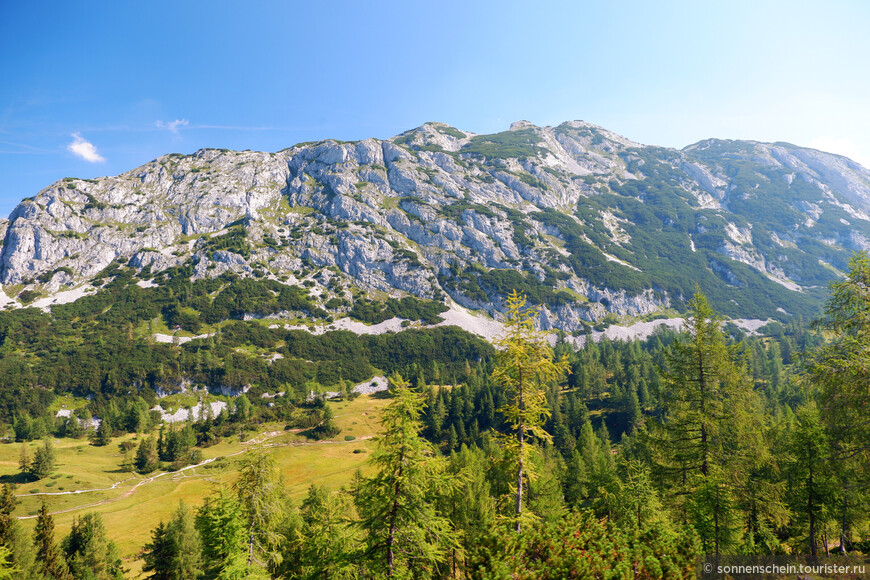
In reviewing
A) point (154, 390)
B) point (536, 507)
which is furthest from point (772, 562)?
point (154, 390)

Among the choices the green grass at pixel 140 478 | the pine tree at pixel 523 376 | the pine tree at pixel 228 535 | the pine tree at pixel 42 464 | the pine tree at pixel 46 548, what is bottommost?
the green grass at pixel 140 478

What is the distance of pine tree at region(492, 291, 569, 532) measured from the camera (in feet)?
58.4

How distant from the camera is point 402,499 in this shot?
48.4ft

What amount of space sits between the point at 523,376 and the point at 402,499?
27.0 feet

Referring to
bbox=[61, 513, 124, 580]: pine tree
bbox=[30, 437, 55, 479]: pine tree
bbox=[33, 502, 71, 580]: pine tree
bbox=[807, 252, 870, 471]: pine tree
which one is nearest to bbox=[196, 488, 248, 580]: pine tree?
bbox=[33, 502, 71, 580]: pine tree

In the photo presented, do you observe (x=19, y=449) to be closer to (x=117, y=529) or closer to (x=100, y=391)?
(x=100, y=391)

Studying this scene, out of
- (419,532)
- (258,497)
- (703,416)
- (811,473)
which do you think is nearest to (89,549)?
(258,497)

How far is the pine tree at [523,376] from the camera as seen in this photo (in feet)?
58.4

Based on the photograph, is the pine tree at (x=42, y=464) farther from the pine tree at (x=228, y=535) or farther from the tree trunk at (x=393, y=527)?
the tree trunk at (x=393, y=527)

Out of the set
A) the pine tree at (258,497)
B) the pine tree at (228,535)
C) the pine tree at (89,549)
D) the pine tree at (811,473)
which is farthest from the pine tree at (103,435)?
the pine tree at (811,473)

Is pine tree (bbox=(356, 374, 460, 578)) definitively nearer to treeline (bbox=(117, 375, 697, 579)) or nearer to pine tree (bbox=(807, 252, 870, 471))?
treeline (bbox=(117, 375, 697, 579))

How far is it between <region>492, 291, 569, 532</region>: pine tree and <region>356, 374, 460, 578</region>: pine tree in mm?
4463

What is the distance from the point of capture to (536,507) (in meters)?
38.3

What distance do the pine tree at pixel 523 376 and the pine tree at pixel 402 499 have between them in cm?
446
